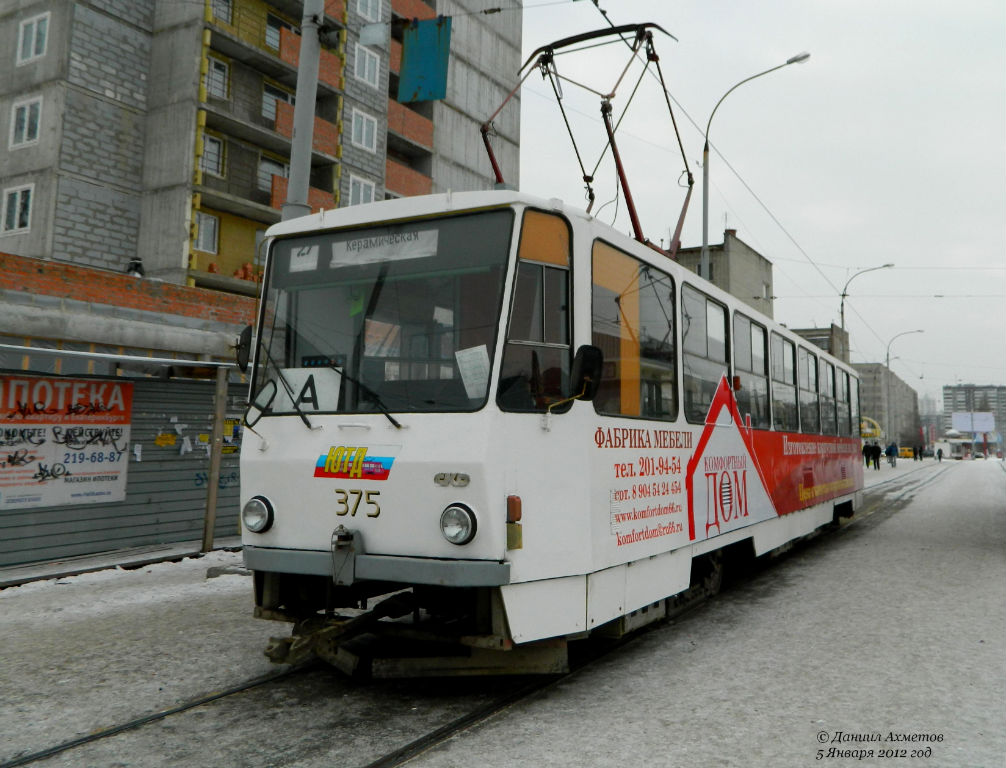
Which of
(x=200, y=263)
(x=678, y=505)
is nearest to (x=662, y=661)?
(x=678, y=505)

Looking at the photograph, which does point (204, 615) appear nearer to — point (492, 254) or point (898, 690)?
point (492, 254)

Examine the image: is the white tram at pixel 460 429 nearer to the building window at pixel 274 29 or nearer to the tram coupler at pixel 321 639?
the tram coupler at pixel 321 639

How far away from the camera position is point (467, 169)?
35.2 metres

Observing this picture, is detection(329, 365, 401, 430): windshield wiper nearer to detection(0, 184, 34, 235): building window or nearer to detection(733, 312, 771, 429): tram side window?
detection(733, 312, 771, 429): tram side window

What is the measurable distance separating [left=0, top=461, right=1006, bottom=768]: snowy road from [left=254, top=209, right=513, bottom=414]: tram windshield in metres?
1.77

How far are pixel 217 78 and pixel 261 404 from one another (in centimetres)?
2232

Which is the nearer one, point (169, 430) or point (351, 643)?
point (351, 643)

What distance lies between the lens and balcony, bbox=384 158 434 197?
2952 cm

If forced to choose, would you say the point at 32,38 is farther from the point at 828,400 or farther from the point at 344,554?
the point at 344,554

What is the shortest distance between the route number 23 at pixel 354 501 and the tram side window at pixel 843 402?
33.4ft

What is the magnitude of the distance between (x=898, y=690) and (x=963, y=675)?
0.70 m

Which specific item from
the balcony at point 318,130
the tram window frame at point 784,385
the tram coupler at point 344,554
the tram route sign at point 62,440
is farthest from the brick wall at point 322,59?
the tram coupler at point 344,554

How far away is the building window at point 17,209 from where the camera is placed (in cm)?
2108

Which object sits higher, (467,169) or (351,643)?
(467,169)
